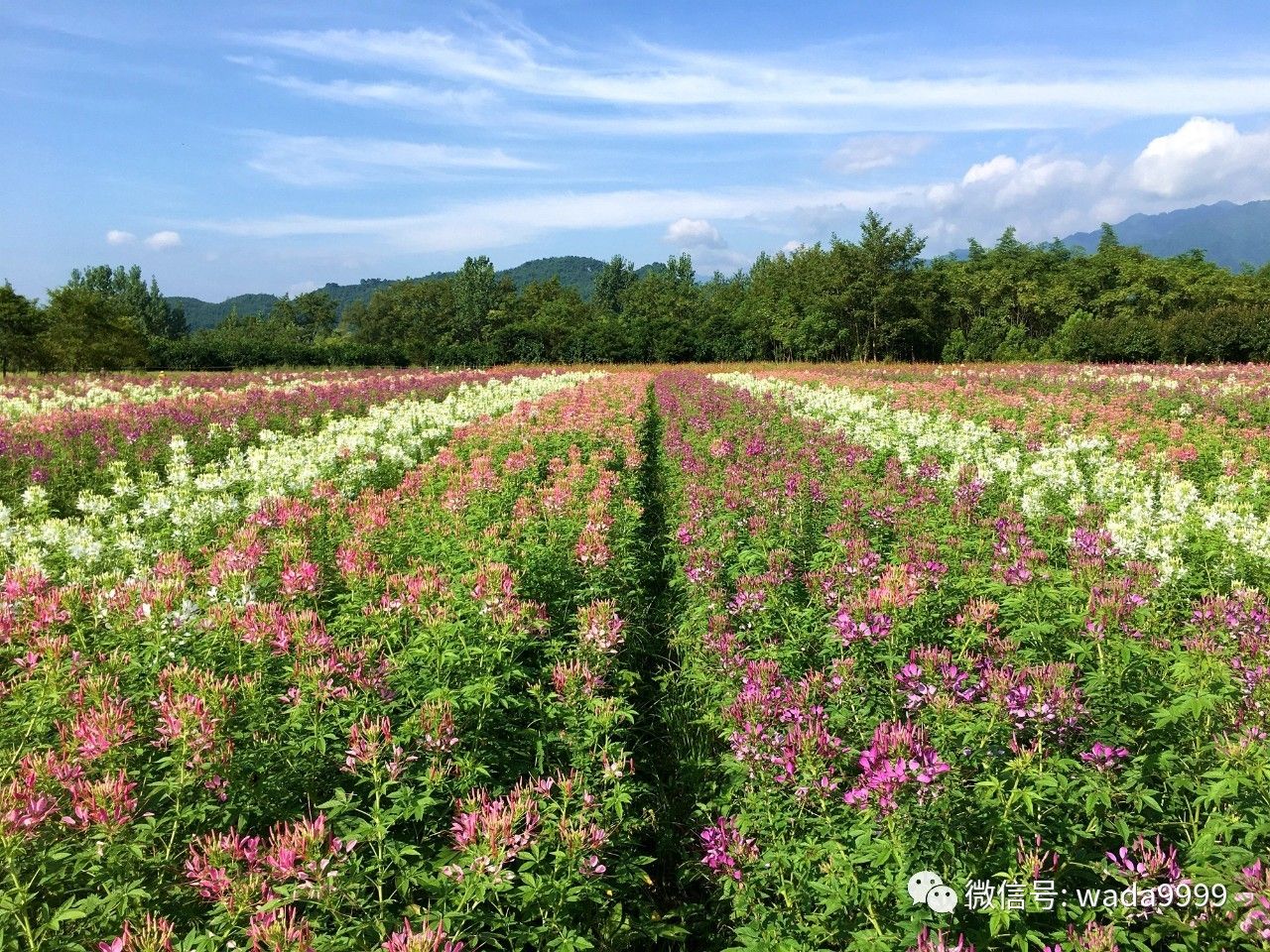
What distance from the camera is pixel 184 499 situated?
6.60 m

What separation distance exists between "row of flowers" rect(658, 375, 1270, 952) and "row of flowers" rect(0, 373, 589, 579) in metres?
4.58

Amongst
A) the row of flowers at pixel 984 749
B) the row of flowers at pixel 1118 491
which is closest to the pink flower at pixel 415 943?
the row of flowers at pixel 984 749

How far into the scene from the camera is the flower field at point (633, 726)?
2418mm

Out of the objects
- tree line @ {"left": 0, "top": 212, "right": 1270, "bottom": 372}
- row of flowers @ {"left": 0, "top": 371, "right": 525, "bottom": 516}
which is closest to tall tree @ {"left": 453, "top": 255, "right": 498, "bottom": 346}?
tree line @ {"left": 0, "top": 212, "right": 1270, "bottom": 372}

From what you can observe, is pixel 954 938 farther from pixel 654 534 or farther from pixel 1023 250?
pixel 1023 250

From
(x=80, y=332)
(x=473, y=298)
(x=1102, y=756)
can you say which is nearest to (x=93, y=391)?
(x=1102, y=756)

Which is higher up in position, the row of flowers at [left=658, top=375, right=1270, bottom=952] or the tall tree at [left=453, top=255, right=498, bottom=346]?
the tall tree at [left=453, top=255, right=498, bottom=346]

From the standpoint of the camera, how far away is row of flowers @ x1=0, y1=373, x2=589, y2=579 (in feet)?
17.5

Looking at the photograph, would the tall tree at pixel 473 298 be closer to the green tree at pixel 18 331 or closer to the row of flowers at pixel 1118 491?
the green tree at pixel 18 331

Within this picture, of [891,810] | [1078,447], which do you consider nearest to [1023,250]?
[1078,447]

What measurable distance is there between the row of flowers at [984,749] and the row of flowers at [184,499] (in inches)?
180

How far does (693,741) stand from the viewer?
16.6 feet

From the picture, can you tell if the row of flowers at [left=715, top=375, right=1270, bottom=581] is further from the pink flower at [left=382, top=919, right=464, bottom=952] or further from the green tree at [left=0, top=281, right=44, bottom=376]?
the green tree at [left=0, top=281, right=44, bottom=376]

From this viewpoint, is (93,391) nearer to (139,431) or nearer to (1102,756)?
(139,431)
